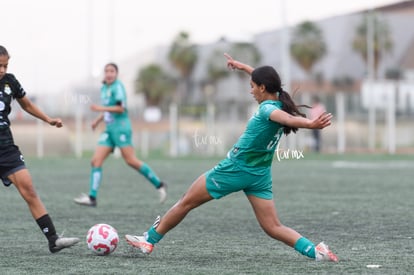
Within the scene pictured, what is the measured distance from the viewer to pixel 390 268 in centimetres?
751

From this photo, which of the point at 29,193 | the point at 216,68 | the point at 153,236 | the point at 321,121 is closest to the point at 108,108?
the point at 29,193

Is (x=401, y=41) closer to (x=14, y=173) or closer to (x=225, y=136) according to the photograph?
(x=225, y=136)

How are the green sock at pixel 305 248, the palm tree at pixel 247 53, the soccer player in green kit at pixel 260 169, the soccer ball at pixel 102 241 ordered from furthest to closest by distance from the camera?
the palm tree at pixel 247 53, the soccer ball at pixel 102 241, the green sock at pixel 305 248, the soccer player in green kit at pixel 260 169

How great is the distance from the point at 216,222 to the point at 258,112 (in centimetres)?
387

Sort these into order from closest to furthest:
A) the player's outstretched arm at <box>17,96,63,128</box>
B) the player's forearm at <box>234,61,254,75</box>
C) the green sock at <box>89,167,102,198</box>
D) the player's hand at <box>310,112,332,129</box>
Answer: the player's hand at <box>310,112,332,129</box>
the player's forearm at <box>234,61,254,75</box>
the player's outstretched arm at <box>17,96,63,128</box>
the green sock at <box>89,167,102,198</box>

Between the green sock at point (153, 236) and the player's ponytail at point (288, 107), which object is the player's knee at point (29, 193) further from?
the player's ponytail at point (288, 107)

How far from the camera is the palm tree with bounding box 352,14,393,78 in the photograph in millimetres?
80438

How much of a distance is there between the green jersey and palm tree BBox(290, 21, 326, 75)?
71396mm

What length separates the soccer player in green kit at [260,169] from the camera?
767 cm

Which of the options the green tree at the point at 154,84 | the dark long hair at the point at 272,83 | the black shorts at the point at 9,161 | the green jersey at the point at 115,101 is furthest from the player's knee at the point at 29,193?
the green tree at the point at 154,84

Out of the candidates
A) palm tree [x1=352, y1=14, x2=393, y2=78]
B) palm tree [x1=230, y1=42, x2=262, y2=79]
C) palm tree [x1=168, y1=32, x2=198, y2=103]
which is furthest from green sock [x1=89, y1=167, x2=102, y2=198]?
palm tree [x1=168, y1=32, x2=198, y2=103]

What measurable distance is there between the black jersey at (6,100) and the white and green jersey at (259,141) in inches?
83.1

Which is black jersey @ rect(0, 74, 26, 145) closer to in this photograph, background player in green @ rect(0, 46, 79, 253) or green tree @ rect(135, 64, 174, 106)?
background player in green @ rect(0, 46, 79, 253)

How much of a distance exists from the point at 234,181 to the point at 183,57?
85.0m
